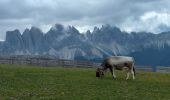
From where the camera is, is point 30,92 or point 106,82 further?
point 106,82

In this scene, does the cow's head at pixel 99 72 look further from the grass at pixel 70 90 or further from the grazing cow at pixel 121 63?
the grass at pixel 70 90

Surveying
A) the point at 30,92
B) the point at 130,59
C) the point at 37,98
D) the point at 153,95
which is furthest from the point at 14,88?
the point at 130,59

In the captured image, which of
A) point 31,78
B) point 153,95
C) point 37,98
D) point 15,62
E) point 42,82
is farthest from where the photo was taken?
point 15,62

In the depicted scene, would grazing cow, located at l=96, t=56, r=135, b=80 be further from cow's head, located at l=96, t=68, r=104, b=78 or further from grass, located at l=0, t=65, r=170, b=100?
grass, located at l=0, t=65, r=170, b=100

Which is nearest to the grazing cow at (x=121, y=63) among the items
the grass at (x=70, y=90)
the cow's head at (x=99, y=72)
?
the cow's head at (x=99, y=72)

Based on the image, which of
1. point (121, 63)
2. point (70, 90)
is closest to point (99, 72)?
point (121, 63)

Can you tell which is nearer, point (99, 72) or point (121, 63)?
point (121, 63)

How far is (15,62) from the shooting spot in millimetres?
92375

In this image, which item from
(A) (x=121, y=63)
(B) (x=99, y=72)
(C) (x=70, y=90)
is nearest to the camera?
(C) (x=70, y=90)

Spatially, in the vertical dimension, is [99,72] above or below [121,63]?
below

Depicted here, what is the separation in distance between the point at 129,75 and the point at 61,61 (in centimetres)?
3704

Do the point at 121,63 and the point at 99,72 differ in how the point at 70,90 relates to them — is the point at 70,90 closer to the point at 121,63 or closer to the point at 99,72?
the point at 121,63

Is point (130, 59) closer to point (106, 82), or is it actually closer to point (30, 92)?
point (106, 82)

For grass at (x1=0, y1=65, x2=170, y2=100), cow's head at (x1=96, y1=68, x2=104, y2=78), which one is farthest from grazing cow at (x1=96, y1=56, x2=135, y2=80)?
grass at (x1=0, y1=65, x2=170, y2=100)
